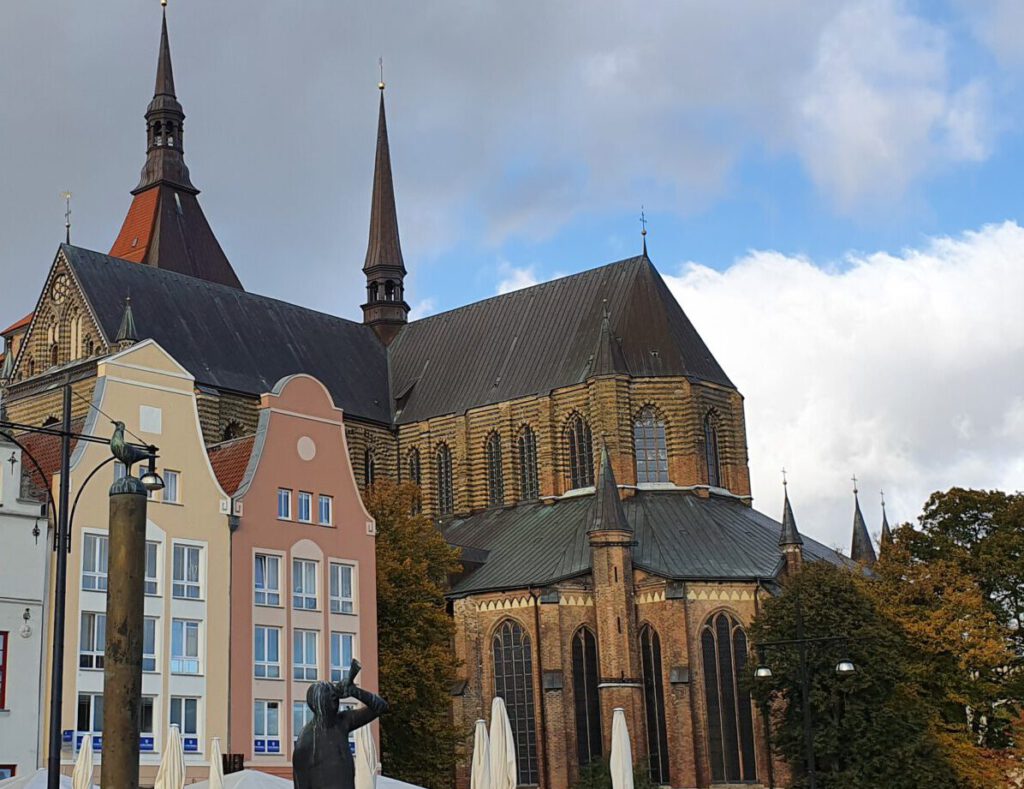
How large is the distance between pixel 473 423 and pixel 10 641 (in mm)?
34552

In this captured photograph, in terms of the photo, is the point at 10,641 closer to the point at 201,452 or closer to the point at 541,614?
the point at 201,452

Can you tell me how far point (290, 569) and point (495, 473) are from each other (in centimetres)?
2511

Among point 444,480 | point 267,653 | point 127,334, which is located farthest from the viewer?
point 444,480

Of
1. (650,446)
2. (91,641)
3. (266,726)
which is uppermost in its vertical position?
(650,446)

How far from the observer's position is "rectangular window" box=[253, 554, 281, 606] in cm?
4175

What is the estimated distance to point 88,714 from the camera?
3681cm

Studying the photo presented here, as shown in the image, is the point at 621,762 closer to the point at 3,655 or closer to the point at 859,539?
the point at 3,655

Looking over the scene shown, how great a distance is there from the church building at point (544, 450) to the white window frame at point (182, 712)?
3.74 metres

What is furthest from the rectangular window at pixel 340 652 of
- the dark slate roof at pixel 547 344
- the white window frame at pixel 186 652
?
the dark slate roof at pixel 547 344

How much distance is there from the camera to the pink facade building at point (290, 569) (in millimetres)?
40688

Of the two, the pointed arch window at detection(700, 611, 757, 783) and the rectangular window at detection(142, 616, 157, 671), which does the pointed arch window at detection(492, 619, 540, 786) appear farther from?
the rectangular window at detection(142, 616, 157, 671)

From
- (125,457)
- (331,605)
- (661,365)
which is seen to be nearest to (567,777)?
(331,605)

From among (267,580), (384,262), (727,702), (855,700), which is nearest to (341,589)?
(267,580)

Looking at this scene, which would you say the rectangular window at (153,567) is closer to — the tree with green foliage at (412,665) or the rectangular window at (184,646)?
the rectangular window at (184,646)
